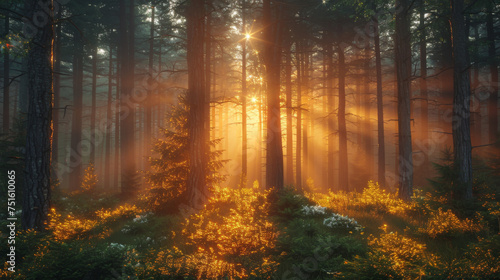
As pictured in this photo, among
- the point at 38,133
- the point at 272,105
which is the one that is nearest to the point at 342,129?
the point at 272,105

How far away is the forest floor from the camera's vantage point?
4.05 metres

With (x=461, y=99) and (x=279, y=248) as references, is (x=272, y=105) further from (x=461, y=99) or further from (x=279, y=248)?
(x=461, y=99)

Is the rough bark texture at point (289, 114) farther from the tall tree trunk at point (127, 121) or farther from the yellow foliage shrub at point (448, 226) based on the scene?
the yellow foliage shrub at point (448, 226)

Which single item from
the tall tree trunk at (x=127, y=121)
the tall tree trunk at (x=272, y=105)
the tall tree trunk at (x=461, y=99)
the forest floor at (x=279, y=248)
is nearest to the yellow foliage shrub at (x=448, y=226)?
the forest floor at (x=279, y=248)

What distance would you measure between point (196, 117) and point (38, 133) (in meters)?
4.51

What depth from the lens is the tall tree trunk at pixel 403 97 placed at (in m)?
11.3

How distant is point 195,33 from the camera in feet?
31.3

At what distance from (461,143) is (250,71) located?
50.3ft

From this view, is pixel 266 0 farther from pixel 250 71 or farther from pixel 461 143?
pixel 250 71

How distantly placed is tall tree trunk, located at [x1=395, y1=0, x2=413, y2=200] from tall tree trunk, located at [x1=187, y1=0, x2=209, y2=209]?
335 inches

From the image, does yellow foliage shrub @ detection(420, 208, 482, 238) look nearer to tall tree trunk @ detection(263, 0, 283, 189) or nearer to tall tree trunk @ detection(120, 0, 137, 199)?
tall tree trunk @ detection(263, 0, 283, 189)

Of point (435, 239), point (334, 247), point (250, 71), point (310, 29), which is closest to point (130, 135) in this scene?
point (250, 71)

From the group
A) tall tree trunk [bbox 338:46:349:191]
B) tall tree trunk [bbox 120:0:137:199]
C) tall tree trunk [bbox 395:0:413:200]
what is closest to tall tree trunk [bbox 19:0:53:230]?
tall tree trunk [bbox 120:0:137:199]

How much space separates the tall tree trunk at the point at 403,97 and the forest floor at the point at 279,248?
3.37 meters
